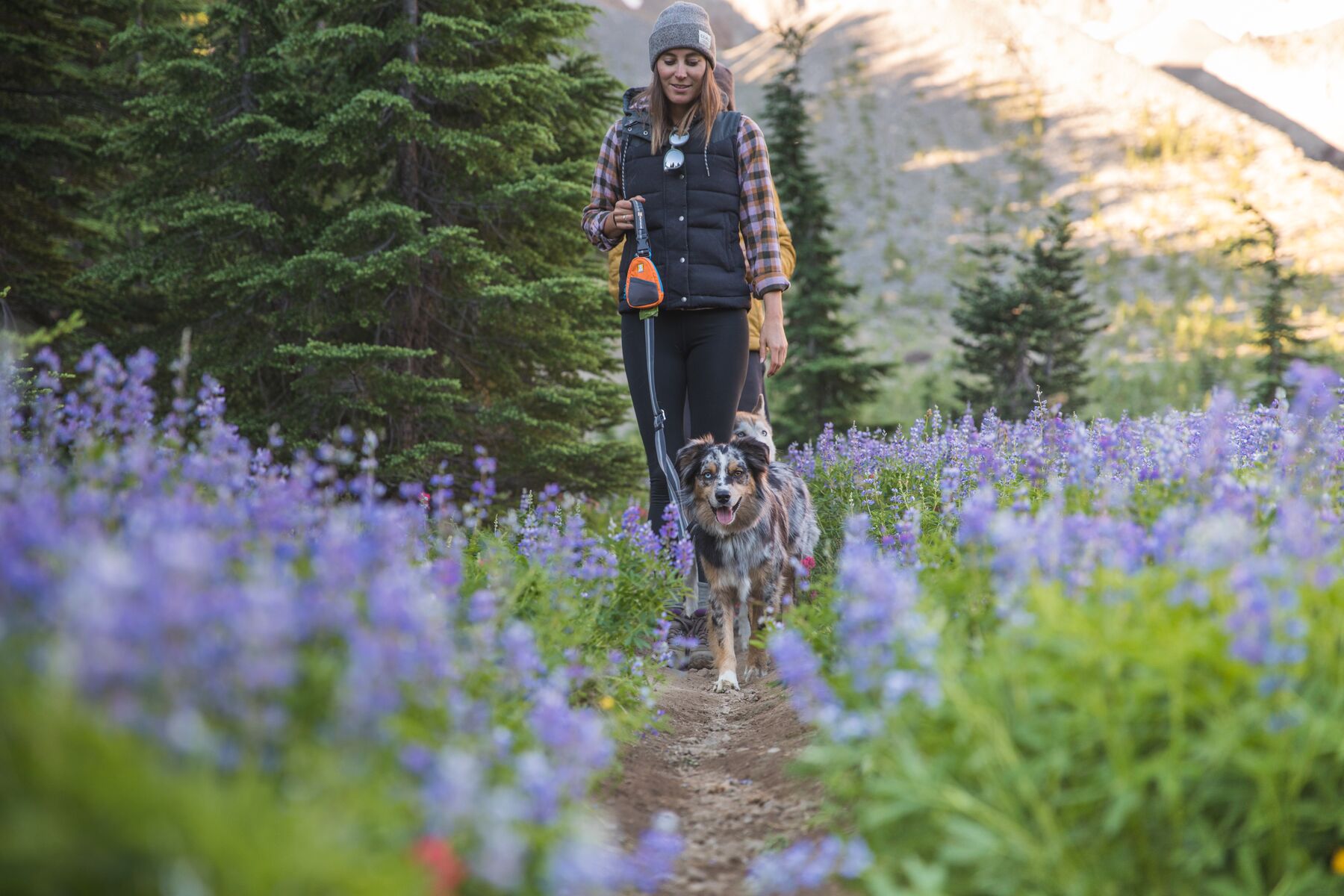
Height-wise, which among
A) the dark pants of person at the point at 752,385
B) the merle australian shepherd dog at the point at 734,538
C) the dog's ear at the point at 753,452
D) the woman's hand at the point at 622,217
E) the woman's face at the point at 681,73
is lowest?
the merle australian shepherd dog at the point at 734,538

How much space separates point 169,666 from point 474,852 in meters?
0.67

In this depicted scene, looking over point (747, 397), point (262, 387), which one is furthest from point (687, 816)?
point (262, 387)

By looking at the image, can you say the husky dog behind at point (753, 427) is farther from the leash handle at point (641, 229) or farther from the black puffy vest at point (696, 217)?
the leash handle at point (641, 229)

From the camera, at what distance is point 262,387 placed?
1040 centimetres

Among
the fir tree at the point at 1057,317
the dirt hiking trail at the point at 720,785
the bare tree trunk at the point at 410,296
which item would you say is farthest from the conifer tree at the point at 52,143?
the fir tree at the point at 1057,317

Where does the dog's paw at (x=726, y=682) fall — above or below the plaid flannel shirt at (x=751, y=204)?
below

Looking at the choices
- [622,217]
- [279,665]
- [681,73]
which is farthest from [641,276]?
[279,665]

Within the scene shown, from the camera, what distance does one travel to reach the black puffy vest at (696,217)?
539 centimetres

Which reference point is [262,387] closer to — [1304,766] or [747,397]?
[747,397]

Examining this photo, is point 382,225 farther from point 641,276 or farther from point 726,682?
point 726,682

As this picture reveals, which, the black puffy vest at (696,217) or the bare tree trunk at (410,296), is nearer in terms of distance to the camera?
the black puffy vest at (696,217)

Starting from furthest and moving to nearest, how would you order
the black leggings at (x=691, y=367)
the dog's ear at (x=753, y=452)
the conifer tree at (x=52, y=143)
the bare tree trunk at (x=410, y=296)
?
the conifer tree at (x=52, y=143) → the bare tree trunk at (x=410, y=296) → the dog's ear at (x=753, y=452) → the black leggings at (x=691, y=367)

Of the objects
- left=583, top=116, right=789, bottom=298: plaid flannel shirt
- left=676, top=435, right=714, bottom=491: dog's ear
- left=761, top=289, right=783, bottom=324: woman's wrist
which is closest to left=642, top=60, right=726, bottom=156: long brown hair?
left=583, top=116, right=789, bottom=298: plaid flannel shirt

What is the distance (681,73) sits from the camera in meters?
5.29
